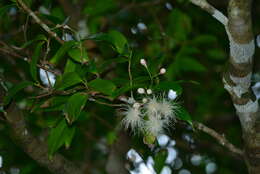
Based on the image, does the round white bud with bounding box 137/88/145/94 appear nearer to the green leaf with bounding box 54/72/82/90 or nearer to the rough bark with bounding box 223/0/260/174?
the green leaf with bounding box 54/72/82/90

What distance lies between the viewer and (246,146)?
1.95m

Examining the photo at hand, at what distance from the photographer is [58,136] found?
195 cm

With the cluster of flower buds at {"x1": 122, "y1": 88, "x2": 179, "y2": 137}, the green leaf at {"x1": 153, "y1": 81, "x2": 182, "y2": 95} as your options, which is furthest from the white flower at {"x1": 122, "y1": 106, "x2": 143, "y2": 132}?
the green leaf at {"x1": 153, "y1": 81, "x2": 182, "y2": 95}

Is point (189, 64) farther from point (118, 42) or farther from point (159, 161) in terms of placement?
point (118, 42)

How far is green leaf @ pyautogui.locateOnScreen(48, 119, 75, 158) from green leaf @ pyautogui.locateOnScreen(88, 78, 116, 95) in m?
0.38

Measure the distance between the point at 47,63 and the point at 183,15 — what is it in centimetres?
155

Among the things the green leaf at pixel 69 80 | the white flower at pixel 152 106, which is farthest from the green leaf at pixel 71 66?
the white flower at pixel 152 106

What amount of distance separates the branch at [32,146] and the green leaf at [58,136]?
0.08 metres

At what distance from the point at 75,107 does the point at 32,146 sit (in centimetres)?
46

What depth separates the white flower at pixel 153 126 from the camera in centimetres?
176

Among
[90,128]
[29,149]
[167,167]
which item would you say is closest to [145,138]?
[29,149]

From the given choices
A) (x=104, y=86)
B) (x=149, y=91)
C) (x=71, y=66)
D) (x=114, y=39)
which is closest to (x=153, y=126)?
(x=149, y=91)

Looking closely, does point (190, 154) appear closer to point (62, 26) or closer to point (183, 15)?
point (183, 15)

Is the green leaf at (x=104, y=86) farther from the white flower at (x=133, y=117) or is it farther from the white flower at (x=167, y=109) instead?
the white flower at (x=167, y=109)
